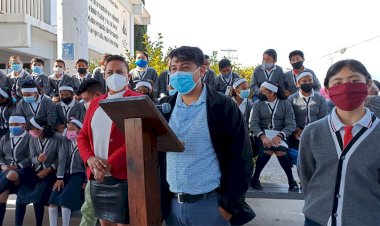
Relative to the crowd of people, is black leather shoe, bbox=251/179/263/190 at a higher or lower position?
lower

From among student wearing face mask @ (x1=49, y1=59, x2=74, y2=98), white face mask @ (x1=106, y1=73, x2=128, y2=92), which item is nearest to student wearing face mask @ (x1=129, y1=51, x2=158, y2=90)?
student wearing face mask @ (x1=49, y1=59, x2=74, y2=98)

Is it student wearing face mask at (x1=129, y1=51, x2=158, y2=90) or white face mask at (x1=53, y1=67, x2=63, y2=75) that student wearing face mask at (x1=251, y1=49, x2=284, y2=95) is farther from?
white face mask at (x1=53, y1=67, x2=63, y2=75)

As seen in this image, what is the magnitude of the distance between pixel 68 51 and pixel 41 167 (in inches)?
135

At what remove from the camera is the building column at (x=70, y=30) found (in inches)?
320

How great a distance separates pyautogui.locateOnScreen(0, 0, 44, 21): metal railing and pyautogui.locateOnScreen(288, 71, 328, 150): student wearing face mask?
13295mm

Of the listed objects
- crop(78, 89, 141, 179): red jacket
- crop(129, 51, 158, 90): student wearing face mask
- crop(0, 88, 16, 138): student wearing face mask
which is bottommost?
crop(78, 89, 141, 179): red jacket

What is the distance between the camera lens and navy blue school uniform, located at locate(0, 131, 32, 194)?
17.7 feet

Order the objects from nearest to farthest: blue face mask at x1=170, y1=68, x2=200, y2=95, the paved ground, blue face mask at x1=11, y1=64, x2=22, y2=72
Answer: blue face mask at x1=170, y1=68, x2=200, y2=95 < the paved ground < blue face mask at x1=11, y1=64, x2=22, y2=72

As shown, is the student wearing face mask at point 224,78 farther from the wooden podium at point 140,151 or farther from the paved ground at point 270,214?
the wooden podium at point 140,151

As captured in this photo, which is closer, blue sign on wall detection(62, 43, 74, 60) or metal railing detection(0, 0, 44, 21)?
blue sign on wall detection(62, 43, 74, 60)

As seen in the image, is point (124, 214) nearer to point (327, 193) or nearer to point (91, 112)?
point (91, 112)

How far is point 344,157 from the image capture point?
7.59ft

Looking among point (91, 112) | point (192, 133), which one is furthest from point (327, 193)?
point (91, 112)

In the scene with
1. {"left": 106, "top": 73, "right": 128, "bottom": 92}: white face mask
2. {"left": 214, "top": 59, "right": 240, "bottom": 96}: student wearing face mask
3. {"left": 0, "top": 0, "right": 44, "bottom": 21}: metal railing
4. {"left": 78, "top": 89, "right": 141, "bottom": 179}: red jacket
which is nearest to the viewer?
{"left": 78, "top": 89, "right": 141, "bottom": 179}: red jacket
